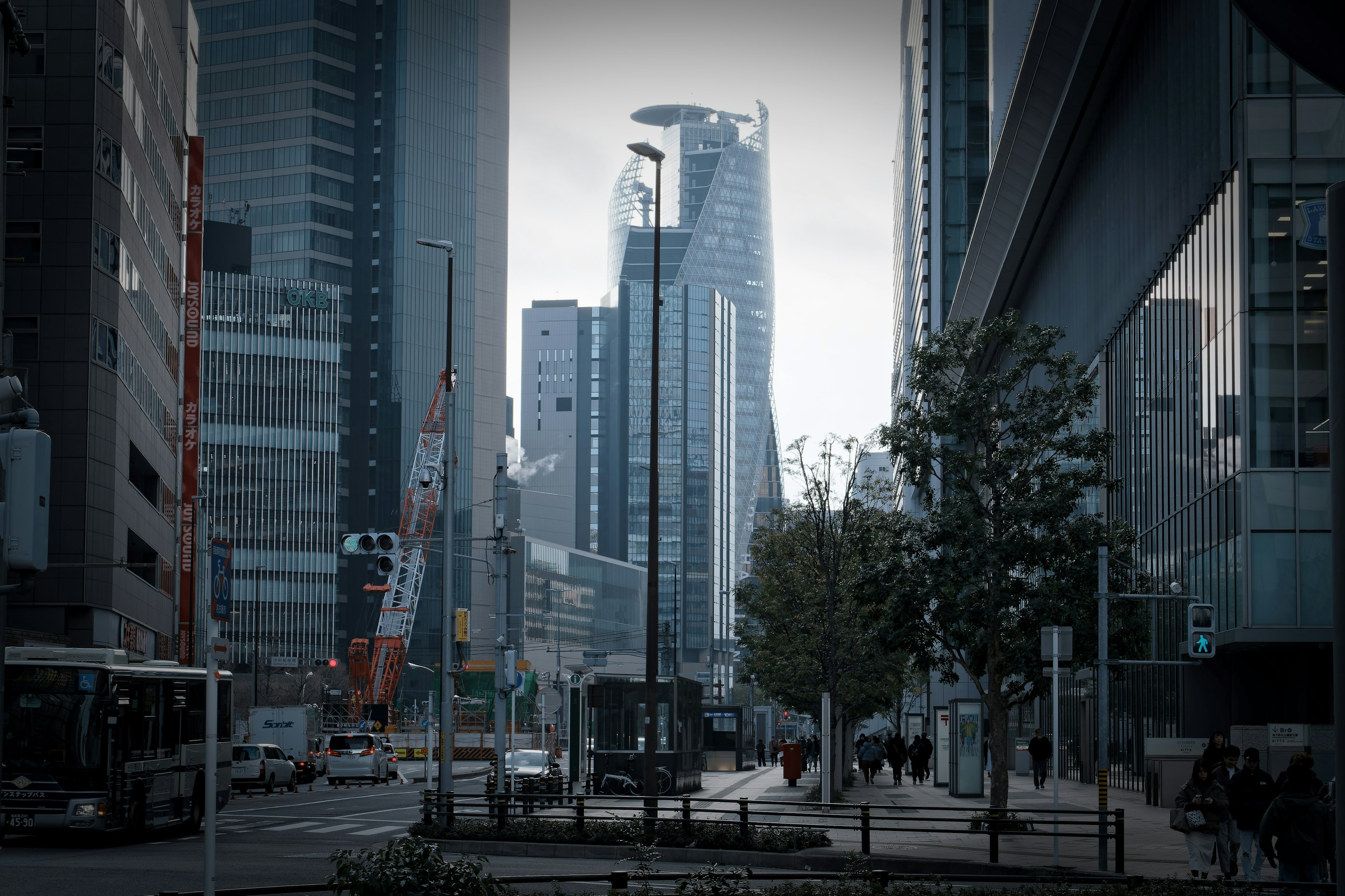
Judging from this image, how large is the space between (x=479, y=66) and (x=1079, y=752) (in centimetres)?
14687

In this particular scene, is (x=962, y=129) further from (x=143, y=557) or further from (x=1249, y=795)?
(x=1249, y=795)

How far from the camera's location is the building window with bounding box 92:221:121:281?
48.5 metres

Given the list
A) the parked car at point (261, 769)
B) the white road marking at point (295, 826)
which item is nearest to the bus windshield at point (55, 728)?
the white road marking at point (295, 826)

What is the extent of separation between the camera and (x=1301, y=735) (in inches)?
1123

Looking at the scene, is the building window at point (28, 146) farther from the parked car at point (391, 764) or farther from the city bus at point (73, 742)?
the city bus at point (73, 742)

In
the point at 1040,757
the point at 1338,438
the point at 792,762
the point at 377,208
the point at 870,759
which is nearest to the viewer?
the point at 1338,438

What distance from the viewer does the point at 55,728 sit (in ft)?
77.4

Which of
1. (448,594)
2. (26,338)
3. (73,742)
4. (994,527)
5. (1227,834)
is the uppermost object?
(26,338)

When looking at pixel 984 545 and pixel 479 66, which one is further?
pixel 479 66

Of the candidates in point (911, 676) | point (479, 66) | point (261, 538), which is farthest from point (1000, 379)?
point (479, 66)

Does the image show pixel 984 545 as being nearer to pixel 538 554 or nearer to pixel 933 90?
pixel 933 90

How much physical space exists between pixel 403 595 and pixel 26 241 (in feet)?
335

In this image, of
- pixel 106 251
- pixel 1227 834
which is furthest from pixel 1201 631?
pixel 106 251

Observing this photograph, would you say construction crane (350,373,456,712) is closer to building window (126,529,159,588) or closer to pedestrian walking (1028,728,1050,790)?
building window (126,529,159,588)
